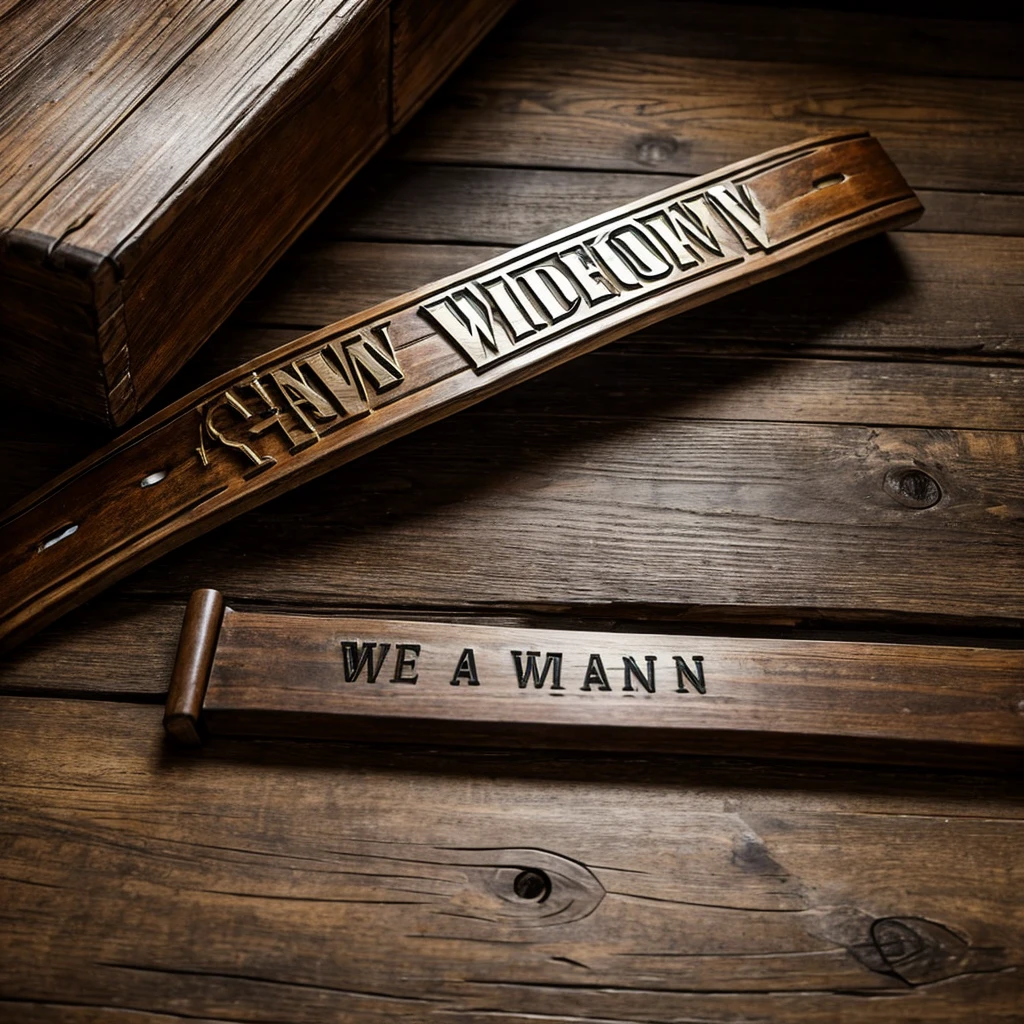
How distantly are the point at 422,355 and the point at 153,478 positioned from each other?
0.30 m

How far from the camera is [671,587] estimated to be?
3.50ft

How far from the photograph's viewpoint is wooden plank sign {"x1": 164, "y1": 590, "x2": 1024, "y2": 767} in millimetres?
948

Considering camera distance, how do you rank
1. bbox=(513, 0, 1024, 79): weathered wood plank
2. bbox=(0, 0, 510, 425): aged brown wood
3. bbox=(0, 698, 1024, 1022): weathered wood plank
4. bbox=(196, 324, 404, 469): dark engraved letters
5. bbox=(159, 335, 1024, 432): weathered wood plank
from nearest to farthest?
bbox=(0, 698, 1024, 1022): weathered wood plank < bbox=(0, 0, 510, 425): aged brown wood < bbox=(196, 324, 404, 469): dark engraved letters < bbox=(159, 335, 1024, 432): weathered wood plank < bbox=(513, 0, 1024, 79): weathered wood plank

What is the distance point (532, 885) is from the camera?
2.97 feet

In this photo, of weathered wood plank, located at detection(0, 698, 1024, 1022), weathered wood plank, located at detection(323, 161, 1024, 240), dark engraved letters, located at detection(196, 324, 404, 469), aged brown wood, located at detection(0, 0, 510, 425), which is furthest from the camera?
weathered wood plank, located at detection(323, 161, 1024, 240)

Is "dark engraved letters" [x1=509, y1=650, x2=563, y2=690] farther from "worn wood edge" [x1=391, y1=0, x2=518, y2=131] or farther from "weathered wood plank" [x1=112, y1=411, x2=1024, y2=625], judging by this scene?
"worn wood edge" [x1=391, y1=0, x2=518, y2=131]

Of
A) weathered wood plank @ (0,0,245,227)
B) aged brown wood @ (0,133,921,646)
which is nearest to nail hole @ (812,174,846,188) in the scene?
aged brown wood @ (0,133,921,646)

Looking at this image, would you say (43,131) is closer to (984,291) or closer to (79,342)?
(79,342)

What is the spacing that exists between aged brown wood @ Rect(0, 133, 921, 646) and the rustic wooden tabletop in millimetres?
63

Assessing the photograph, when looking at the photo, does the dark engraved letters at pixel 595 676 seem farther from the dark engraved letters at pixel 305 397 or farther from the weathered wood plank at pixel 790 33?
the weathered wood plank at pixel 790 33

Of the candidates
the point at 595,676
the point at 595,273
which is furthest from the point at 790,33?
the point at 595,676

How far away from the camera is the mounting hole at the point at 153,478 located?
1.04m

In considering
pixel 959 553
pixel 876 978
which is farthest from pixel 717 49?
pixel 876 978

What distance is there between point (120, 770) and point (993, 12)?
162 centimetres
